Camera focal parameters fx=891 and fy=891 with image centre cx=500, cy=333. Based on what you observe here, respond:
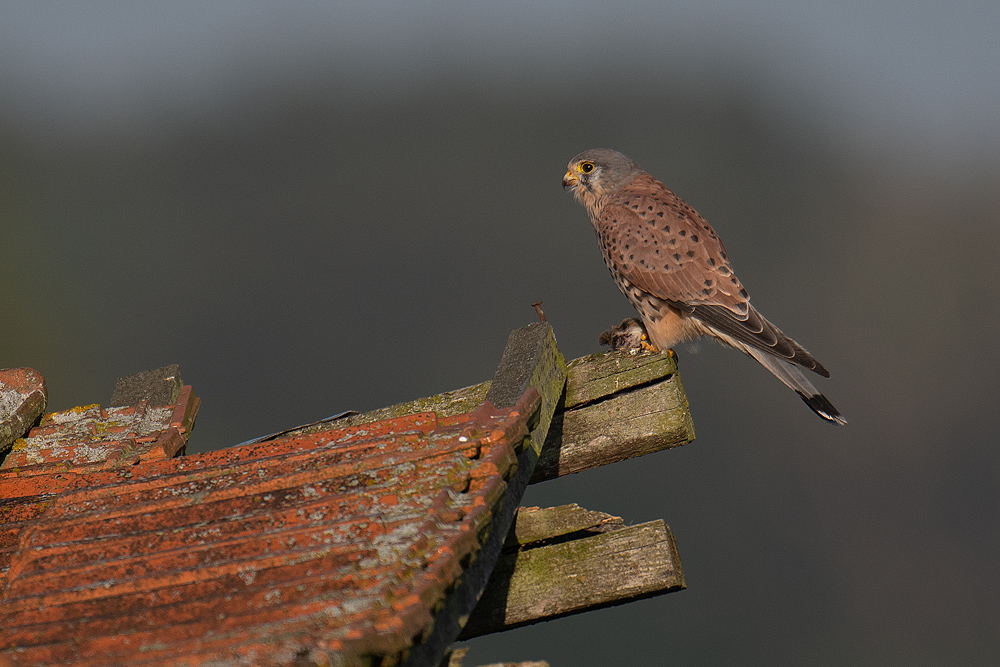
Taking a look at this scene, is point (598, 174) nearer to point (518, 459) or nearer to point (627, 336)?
point (627, 336)

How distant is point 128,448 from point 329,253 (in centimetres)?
4639

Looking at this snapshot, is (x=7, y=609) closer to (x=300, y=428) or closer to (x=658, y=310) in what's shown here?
(x=300, y=428)

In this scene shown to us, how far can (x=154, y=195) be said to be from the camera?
181 ft

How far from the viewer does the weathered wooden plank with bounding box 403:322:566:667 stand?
1.76m

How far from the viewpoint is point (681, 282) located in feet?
14.7

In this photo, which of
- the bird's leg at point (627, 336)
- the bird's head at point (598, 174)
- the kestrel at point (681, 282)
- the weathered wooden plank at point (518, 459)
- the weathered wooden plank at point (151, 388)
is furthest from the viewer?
the bird's head at point (598, 174)

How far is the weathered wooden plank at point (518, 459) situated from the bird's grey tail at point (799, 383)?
163 cm

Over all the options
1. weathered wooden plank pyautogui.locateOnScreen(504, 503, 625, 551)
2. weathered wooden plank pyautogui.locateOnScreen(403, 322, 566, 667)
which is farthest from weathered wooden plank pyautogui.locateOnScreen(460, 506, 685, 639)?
weathered wooden plank pyautogui.locateOnScreen(403, 322, 566, 667)

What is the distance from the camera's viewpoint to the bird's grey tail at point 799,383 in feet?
12.9

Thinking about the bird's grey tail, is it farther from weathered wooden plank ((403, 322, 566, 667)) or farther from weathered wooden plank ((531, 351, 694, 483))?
weathered wooden plank ((403, 322, 566, 667))

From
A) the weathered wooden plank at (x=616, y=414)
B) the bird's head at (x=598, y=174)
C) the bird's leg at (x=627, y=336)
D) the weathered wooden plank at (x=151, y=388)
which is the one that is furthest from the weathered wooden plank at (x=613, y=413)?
the bird's head at (x=598, y=174)

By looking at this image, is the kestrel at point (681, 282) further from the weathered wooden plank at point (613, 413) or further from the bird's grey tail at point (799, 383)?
the weathered wooden plank at point (613, 413)

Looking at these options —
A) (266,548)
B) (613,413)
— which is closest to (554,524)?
(613,413)

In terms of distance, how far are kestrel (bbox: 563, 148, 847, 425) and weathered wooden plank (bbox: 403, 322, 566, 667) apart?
1639 millimetres
